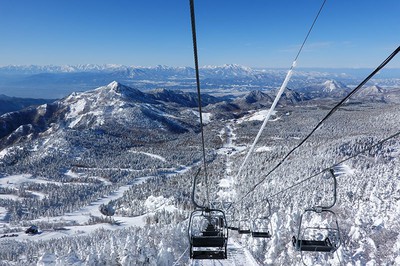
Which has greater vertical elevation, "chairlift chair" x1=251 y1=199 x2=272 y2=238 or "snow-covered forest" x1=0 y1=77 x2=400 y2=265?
"chairlift chair" x1=251 y1=199 x2=272 y2=238

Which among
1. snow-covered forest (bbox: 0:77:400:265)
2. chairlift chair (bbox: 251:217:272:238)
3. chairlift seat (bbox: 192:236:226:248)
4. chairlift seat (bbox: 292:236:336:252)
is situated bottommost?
snow-covered forest (bbox: 0:77:400:265)

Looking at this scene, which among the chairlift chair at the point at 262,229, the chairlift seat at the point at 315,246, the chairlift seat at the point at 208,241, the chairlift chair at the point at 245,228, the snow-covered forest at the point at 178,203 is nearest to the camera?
the chairlift seat at the point at 315,246

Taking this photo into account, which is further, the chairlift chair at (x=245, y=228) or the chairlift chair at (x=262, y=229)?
the chairlift chair at (x=245, y=228)

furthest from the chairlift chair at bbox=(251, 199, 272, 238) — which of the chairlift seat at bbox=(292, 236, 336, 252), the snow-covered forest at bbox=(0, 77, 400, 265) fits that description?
the chairlift seat at bbox=(292, 236, 336, 252)

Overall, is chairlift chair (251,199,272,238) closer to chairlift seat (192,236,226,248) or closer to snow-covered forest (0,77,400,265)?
snow-covered forest (0,77,400,265)

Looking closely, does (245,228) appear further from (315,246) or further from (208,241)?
(315,246)

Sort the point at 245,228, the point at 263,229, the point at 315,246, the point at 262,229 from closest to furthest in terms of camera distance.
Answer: the point at 315,246 < the point at 263,229 < the point at 262,229 < the point at 245,228

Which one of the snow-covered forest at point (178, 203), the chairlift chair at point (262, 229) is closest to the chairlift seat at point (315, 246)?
the snow-covered forest at point (178, 203)

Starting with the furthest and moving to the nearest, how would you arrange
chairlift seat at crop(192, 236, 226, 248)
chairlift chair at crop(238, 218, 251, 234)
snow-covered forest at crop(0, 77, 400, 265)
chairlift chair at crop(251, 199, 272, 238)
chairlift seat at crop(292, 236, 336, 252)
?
snow-covered forest at crop(0, 77, 400, 265) < chairlift chair at crop(238, 218, 251, 234) < chairlift chair at crop(251, 199, 272, 238) < chairlift seat at crop(192, 236, 226, 248) < chairlift seat at crop(292, 236, 336, 252)

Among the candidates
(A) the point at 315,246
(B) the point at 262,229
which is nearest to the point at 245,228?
(B) the point at 262,229

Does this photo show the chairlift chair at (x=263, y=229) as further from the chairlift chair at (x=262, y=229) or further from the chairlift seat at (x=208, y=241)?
the chairlift seat at (x=208, y=241)

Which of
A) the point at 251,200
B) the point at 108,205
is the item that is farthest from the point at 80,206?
the point at 251,200
